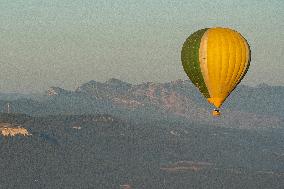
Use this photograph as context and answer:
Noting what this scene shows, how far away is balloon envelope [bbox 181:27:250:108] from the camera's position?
12769 cm

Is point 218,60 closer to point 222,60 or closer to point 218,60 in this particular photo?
point 218,60

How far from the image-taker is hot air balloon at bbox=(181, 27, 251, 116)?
128 meters

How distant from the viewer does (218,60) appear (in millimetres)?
129500

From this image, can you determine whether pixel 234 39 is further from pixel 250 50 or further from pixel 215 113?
pixel 215 113

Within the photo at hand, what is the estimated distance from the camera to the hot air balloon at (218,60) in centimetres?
12769

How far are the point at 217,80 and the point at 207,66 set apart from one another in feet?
12.0

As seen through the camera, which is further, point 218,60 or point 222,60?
point 218,60

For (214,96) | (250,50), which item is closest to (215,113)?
(214,96)

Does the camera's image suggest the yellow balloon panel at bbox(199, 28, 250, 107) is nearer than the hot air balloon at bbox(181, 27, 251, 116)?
Yes

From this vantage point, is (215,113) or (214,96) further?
(214,96)

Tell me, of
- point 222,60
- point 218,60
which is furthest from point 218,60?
point 222,60

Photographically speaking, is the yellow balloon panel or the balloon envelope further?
the balloon envelope

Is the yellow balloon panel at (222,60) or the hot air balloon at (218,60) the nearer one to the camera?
the yellow balloon panel at (222,60)

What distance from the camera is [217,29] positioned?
428 ft
